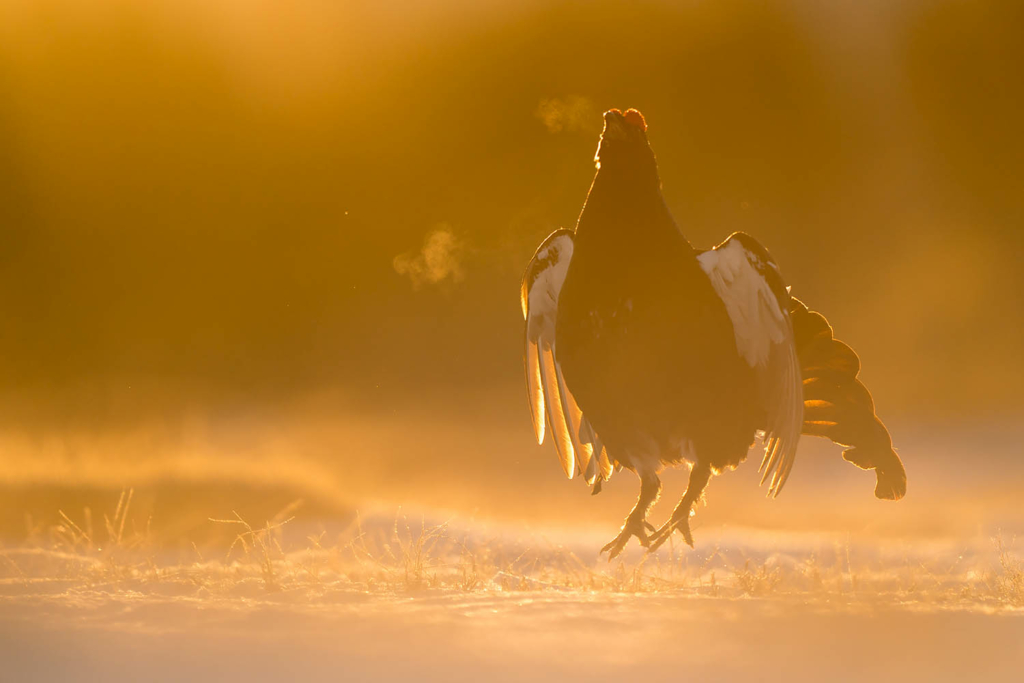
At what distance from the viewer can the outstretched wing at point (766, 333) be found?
428 centimetres

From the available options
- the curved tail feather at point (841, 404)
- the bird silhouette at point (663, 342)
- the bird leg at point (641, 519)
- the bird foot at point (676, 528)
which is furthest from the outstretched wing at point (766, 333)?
the bird leg at point (641, 519)

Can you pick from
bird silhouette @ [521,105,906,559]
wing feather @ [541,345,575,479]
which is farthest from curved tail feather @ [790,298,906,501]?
wing feather @ [541,345,575,479]

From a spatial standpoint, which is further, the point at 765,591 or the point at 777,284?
the point at 765,591

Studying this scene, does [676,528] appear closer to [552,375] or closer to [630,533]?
[630,533]

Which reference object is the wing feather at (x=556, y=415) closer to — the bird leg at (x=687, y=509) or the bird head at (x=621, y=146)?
the bird leg at (x=687, y=509)

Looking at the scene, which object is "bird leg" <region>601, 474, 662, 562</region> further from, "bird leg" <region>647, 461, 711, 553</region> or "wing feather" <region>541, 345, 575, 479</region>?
"wing feather" <region>541, 345, 575, 479</region>

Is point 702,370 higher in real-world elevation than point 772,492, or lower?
higher

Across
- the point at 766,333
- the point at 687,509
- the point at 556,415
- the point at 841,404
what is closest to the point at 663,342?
the point at 766,333

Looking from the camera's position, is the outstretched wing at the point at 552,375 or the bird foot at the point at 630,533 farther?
the outstretched wing at the point at 552,375

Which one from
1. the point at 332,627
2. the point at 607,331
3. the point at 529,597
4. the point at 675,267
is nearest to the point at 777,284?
the point at 675,267

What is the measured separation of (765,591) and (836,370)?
51.8 inches

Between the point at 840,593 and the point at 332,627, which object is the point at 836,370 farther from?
the point at 332,627

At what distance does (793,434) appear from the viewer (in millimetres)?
4277

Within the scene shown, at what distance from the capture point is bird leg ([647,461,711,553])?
4.20 meters
